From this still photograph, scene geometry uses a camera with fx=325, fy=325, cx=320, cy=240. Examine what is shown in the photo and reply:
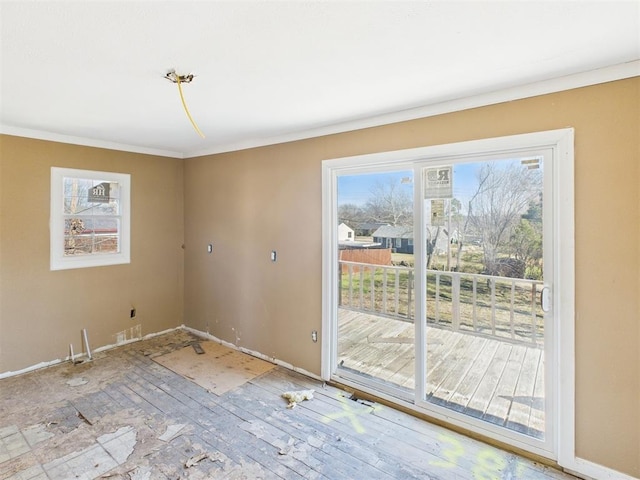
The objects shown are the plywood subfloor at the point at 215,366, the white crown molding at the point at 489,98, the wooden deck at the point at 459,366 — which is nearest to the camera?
the white crown molding at the point at 489,98

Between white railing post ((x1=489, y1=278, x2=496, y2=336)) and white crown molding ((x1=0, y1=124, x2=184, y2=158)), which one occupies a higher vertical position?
white crown molding ((x1=0, y1=124, x2=184, y2=158))

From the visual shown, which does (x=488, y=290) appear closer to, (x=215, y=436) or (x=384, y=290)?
(x=384, y=290)

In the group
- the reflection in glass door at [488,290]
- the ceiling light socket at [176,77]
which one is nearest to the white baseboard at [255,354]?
the reflection in glass door at [488,290]

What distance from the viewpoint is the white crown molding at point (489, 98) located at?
187cm

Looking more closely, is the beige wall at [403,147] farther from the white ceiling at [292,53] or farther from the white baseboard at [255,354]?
the white ceiling at [292,53]

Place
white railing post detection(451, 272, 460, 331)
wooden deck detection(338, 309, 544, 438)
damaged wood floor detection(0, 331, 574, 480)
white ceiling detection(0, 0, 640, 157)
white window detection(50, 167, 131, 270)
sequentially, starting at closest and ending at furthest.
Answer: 1. white ceiling detection(0, 0, 640, 157)
2. damaged wood floor detection(0, 331, 574, 480)
3. wooden deck detection(338, 309, 544, 438)
4. white railing post detection(451, 272, 460, 331)
5. white window detection(50, 167, 131, 270)

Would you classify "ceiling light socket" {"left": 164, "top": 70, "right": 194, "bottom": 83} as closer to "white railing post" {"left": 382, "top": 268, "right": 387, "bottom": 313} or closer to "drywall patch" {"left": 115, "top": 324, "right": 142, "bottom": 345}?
"white railing post" {"left": 382, "top": 268, "right": 387, "bottom": 313}

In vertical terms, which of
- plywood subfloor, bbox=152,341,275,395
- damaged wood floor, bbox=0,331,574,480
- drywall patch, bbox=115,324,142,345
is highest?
drywall patch, bbox=115,324,142,345

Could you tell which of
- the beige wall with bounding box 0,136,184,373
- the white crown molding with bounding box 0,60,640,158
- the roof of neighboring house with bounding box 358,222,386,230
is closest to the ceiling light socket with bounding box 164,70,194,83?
the white crown molding with bounding box 0,60,640,158

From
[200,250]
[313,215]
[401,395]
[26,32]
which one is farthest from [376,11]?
[200,250]

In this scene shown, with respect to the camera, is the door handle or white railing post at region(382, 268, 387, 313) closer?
the door handle

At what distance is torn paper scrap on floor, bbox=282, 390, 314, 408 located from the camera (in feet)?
9.27

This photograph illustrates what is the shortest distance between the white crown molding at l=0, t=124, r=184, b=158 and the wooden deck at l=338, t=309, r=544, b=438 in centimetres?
321

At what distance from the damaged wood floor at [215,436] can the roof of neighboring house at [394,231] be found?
147 cm
